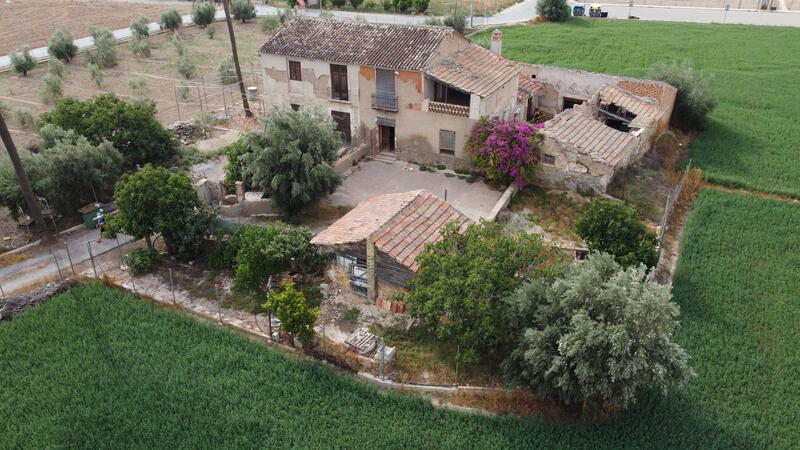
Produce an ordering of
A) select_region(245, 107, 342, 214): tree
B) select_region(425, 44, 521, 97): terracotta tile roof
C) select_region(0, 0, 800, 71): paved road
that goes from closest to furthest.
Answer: select_region(245, 107, 342, 214): tree < select_region(425, 44, 521, 97): terracotta tile roof < select_region(0, 0, 800, 71): paved road

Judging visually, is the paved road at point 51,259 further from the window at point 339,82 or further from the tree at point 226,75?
the tree at point 226,75

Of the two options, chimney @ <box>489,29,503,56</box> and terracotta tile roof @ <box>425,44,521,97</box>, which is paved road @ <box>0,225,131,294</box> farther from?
chimney @ <box>489,29,503,56</box>

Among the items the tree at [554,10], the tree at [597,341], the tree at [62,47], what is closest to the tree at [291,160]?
the tree at [597,341]

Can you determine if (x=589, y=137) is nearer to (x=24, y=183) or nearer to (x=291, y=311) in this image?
(x=291, y=311)

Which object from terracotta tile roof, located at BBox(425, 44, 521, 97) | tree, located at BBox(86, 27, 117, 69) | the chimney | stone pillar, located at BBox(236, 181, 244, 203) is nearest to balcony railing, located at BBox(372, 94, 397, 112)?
terracotta tile roof, located at BBox(425, 44, 521, 97)

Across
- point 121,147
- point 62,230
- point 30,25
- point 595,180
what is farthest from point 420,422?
point 30,25

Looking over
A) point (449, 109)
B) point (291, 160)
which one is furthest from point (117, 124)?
point (449, 109)

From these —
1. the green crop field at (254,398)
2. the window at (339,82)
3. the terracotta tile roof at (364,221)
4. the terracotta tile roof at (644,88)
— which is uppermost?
the window at (339,82)
